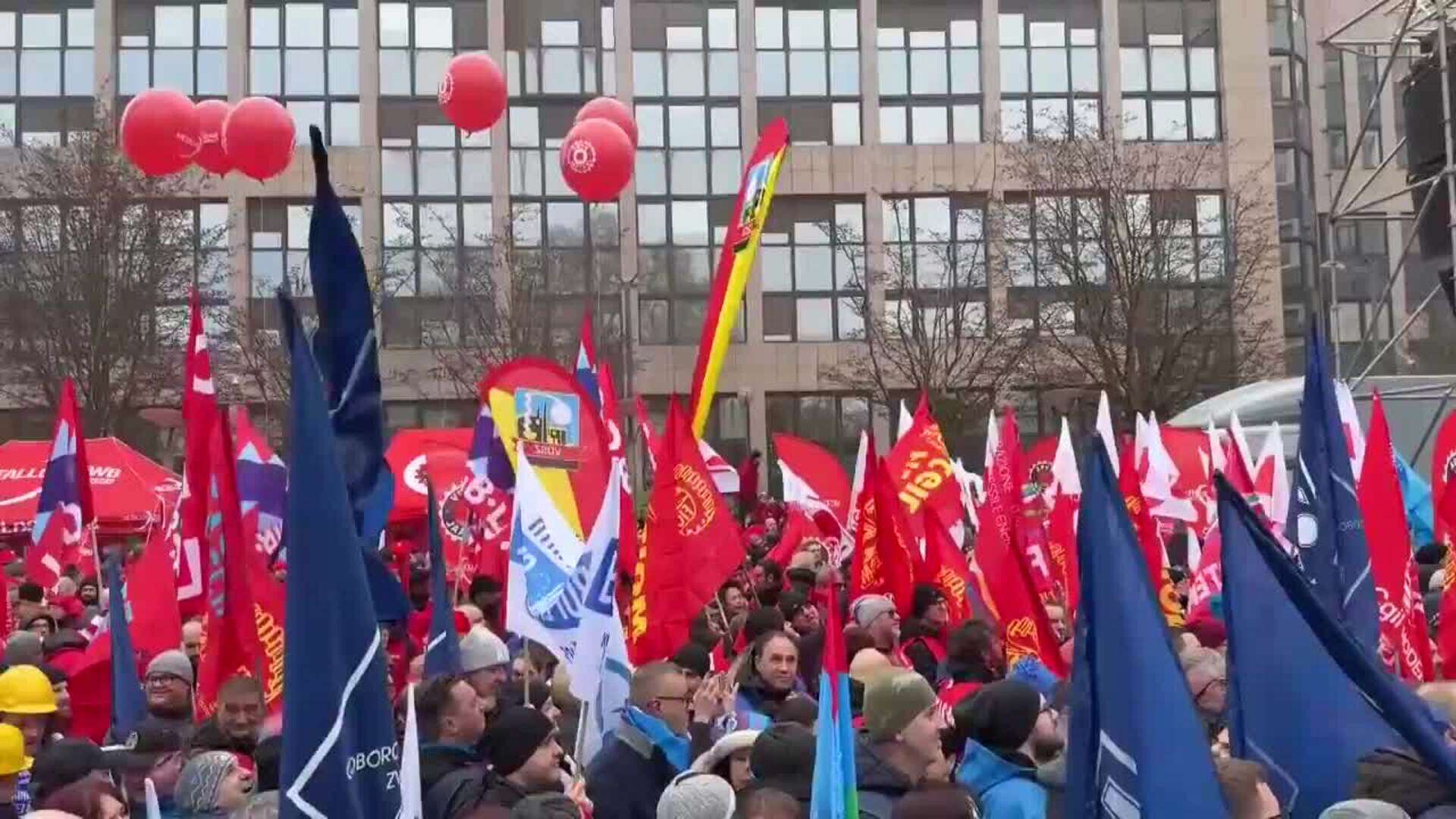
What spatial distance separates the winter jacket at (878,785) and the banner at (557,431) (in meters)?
4.53

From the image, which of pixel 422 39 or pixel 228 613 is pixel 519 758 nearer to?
pixel 228 613

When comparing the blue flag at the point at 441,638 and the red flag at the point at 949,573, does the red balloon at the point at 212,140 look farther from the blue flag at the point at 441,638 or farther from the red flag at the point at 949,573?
the blue flag at the point at 441,638

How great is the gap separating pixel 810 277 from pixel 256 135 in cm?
2520

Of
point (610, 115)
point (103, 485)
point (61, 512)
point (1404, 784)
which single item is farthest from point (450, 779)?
point (103, 485)

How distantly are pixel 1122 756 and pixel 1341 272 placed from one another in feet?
144

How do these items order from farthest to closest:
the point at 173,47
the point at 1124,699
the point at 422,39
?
the point at 422,39, the point at 173,47, the point at 1124,699

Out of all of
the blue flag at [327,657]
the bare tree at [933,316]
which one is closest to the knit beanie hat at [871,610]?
the blue flag at [327,657]

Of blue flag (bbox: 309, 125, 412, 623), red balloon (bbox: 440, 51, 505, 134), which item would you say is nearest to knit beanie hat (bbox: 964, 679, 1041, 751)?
blue flag (bbox: 309, 125, 412, 623)

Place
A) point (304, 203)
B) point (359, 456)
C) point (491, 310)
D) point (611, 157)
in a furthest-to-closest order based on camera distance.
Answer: point (304, 203) → point (491, 310) → point (611, 157) → point (359, 456)

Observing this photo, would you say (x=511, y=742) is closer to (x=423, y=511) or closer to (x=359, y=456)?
(x=359, y=456)

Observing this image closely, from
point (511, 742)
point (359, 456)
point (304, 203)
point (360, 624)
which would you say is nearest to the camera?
point (360, 624)

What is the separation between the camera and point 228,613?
24.8 feet

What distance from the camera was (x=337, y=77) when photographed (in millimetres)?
43031

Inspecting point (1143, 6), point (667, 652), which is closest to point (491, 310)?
point (1143, 6)
